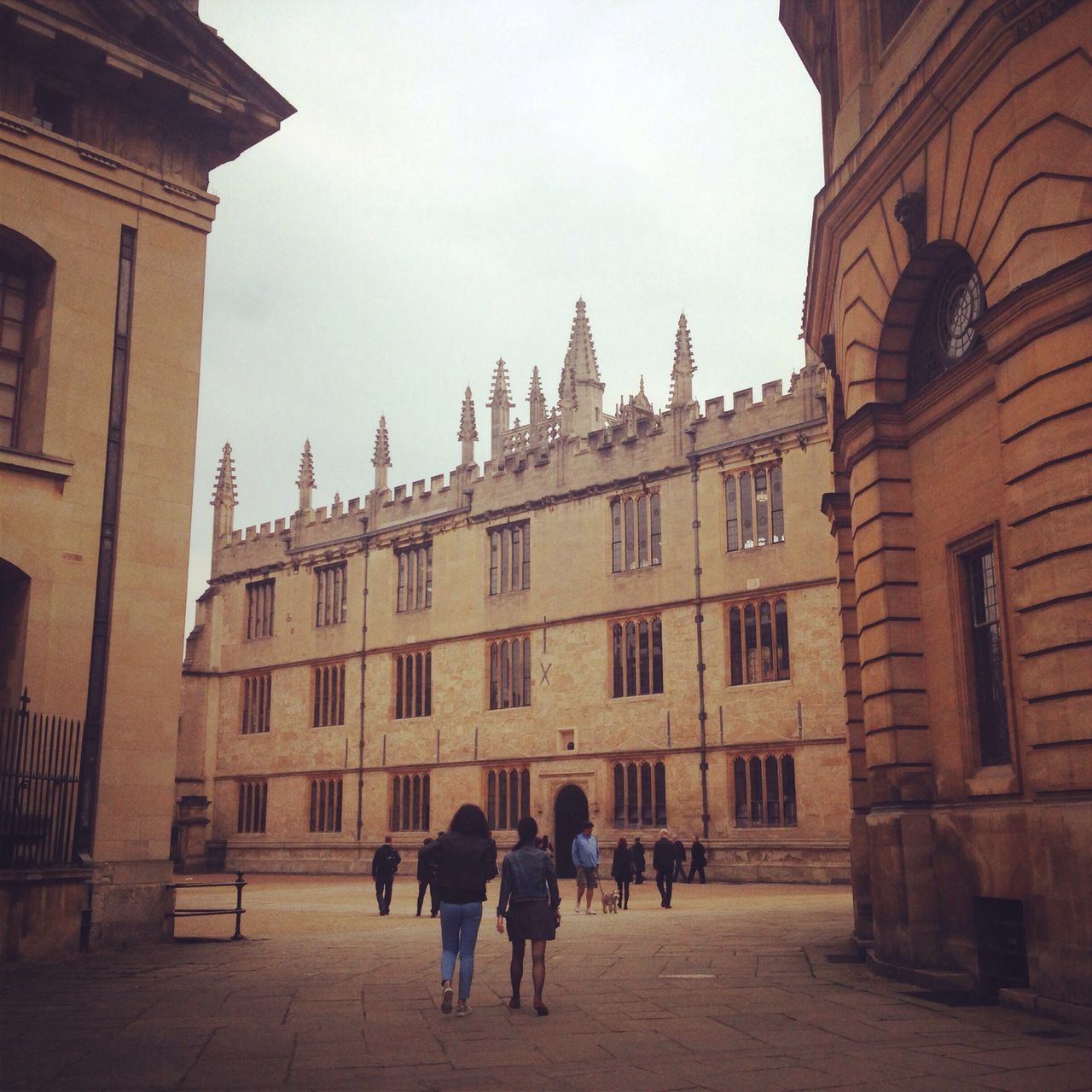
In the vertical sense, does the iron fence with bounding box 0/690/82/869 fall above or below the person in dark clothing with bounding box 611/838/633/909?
above

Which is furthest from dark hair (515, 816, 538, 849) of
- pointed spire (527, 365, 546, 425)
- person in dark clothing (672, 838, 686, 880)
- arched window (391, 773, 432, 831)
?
pointed spire (527, 365, 546, 425)

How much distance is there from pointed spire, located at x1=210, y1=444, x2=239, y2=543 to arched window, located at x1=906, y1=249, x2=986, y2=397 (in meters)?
38.4

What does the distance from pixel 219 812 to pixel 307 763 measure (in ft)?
16.6

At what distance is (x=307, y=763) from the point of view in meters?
41.9

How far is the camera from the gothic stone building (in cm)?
3031

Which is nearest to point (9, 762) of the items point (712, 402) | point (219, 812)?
point (712, 402)

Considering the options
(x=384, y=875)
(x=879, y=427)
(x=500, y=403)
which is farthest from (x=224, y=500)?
(x=879, y=427)

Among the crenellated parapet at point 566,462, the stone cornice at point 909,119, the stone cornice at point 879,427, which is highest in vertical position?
the crenellated parapet at point 566,462

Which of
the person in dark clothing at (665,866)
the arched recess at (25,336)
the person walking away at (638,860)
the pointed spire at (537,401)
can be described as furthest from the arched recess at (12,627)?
the pointed spire at (537,401)

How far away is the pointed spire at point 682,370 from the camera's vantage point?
111ft

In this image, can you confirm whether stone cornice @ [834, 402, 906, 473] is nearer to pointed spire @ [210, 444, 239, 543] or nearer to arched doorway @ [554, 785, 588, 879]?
arched doorway @ [554, 785, 588, 879]

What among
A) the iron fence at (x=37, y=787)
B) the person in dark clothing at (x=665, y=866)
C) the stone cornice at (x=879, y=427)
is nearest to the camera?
the stone cornice at (x=879, y=427)

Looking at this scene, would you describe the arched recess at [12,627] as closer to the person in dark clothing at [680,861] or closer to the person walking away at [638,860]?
the person in dark clothing at [680,861]

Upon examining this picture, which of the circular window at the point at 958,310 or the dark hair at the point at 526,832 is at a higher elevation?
the circular window at the point at 958,310
